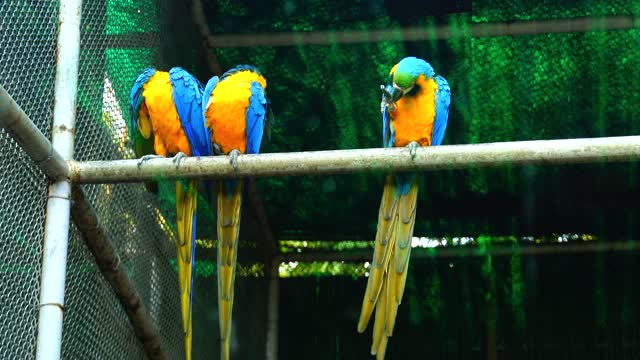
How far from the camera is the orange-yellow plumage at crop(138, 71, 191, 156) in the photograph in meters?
3.57

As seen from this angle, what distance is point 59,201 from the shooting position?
2770 mm

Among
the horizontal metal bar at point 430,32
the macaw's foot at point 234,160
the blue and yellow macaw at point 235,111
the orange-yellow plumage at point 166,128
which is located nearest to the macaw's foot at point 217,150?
the blue and yellow macaw at point 235,111

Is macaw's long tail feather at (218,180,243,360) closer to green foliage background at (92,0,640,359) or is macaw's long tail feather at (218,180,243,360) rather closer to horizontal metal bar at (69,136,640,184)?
horizontal metal bar at (69,136,640,184)

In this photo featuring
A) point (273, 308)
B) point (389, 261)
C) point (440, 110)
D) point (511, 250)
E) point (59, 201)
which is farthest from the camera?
point (273, 308)

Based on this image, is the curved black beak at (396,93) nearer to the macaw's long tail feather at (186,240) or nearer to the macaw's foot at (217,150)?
the macaw's foot at (217,150)

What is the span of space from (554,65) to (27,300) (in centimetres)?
257

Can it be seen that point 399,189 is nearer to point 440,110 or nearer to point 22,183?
point 440,110

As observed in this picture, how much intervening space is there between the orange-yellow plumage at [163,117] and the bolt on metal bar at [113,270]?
1.96ft

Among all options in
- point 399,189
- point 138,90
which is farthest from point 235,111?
point 399,189

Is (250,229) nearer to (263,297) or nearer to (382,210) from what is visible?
(263,297)

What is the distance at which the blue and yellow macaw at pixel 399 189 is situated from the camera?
3.14 meters

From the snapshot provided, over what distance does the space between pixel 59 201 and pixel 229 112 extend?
99 centimetres

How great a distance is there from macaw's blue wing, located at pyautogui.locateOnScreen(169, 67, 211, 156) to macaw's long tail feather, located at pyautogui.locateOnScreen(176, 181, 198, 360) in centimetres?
26

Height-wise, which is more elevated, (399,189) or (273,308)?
(399,189)
